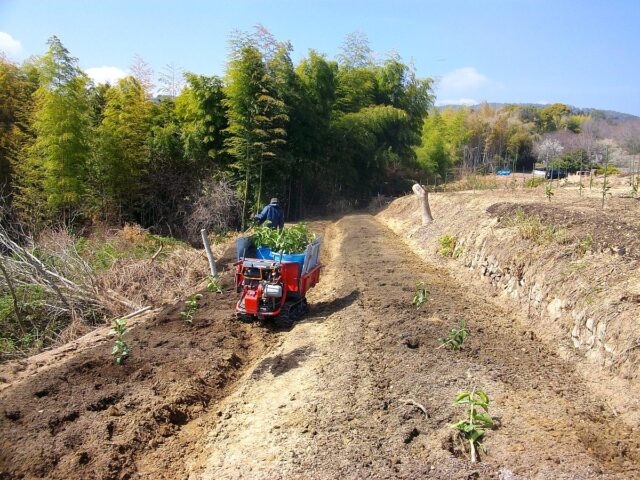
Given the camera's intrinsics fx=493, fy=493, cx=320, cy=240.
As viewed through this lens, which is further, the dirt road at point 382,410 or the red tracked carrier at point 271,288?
the red tracked carrier at point 271,288

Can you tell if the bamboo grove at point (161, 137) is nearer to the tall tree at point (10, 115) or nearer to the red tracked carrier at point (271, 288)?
the tall tree at point (10, 115)

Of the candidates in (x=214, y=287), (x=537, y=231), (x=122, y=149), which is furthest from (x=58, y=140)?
(x=537, y=231)

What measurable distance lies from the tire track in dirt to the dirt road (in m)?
0.01

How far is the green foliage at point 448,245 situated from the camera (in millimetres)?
9699

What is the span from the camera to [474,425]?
3.47 m

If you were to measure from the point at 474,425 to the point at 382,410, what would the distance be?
765 mm

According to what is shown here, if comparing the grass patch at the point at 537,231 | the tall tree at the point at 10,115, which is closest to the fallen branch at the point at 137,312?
the grass patch at the point at 537,231

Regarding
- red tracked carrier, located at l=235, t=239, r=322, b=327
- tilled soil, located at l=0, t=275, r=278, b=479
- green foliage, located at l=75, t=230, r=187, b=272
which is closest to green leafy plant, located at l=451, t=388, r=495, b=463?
tilled soil, located at l=0, t=275, r=278, b=479

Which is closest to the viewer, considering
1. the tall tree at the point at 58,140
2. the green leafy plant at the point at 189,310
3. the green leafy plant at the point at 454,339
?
the green leafy plant at the point at 454,339

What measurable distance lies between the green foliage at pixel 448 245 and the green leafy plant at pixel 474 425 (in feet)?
20.2

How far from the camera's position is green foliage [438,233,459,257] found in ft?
31.8

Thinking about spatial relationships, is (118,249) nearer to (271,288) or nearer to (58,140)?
(58,140)

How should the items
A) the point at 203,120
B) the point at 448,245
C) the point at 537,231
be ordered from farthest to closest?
the point at 203,120, the point at 448,245, the point at 537,231

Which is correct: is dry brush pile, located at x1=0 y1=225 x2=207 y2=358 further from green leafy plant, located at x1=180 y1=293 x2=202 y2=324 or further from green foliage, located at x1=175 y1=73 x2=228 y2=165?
green foliage, located at x1=175 y1=73 x2=228 y2=165
